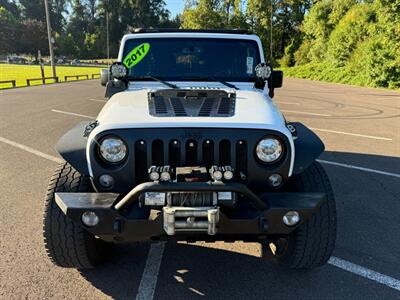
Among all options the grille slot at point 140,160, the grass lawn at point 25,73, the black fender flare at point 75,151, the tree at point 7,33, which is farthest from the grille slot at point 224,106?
the tree at point 7,33

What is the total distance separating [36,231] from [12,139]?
4.95m

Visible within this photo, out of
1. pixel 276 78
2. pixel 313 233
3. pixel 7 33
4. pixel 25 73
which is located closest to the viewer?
pixel 313 233

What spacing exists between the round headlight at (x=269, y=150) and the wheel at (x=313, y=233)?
39 centimetres

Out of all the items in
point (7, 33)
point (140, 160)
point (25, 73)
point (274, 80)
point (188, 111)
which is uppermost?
point (7, 33)

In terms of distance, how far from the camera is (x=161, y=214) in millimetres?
2426

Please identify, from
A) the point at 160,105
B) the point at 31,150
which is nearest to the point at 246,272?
the point at 160,105

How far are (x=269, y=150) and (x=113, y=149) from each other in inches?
41.0

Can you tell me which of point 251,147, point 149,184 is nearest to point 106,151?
point 149,184

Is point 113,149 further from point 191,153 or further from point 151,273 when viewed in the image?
point 151,273

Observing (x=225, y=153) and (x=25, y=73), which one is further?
(x=25, y=73)

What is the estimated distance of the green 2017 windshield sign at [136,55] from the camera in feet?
13.5

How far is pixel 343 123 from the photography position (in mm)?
10594

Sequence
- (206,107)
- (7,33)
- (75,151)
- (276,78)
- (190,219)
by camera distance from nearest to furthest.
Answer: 1. (190,219)
2. (75,151)
3. (206,107)
4. (276,78)
5. (7,33)

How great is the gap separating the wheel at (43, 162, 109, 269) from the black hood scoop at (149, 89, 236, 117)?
0.75m
